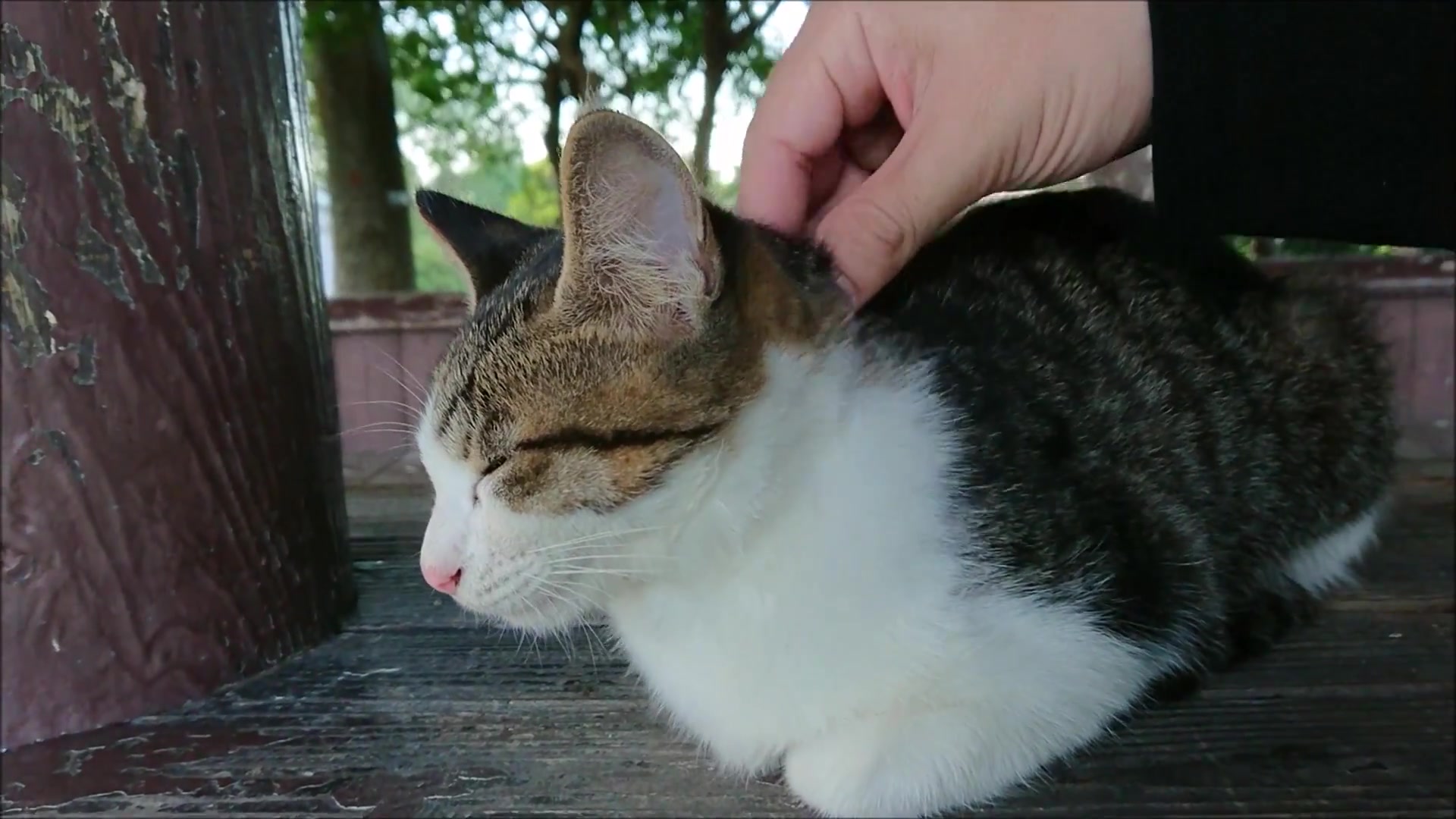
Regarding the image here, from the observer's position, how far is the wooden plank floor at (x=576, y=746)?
22.8 inches

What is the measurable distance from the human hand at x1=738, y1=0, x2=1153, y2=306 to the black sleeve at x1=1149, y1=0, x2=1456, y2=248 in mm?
41

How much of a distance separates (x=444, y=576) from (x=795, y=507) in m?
0.22

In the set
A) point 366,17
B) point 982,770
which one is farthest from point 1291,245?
point 366,17

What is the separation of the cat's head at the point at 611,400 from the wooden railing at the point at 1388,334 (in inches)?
39.9

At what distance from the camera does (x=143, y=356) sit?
2.28ft

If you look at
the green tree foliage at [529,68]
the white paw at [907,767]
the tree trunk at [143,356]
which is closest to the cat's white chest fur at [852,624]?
the white paw at [907,767]

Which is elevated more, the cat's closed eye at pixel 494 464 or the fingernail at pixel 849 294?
the fingernail at pixel 849 294

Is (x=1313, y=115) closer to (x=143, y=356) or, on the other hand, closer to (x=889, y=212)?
(x=889, y=212)

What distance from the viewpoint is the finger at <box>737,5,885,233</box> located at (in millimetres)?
765

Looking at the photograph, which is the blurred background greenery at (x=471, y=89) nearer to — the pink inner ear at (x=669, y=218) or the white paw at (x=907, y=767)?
the pink inner ear at (x=669, y=218)

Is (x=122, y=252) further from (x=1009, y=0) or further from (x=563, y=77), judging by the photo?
(x=563, y=77)

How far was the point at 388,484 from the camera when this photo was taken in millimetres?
1389

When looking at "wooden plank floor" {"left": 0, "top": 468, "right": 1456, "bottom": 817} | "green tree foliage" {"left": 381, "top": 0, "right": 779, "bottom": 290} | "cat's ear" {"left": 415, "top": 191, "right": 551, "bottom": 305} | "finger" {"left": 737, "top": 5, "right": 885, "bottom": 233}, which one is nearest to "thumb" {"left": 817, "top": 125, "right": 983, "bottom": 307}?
"finger" {"left": 737, "top": 5, "right": 885, "bottom": 233}

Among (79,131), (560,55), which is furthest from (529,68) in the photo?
(79,131)
